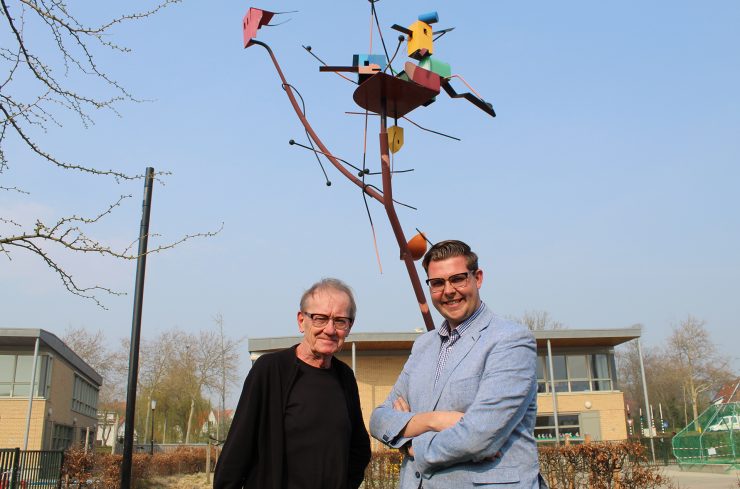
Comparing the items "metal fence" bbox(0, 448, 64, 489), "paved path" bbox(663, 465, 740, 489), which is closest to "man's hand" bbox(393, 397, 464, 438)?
"metal fence" bbox(0, 448, 64, 489)

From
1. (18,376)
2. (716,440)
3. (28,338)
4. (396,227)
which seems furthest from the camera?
(18,376)

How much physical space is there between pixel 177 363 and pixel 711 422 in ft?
108

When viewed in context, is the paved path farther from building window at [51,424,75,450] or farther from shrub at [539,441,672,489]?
building window at [51,424,75,450]

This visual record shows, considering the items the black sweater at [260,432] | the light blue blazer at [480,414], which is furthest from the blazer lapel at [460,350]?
the black sweater at [260,432]

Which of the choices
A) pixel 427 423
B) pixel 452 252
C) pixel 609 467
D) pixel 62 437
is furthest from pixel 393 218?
pixel 62 437

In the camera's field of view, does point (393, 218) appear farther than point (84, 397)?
No

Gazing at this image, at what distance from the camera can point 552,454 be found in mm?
9273

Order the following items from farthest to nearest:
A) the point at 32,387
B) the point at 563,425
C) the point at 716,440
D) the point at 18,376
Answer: the point at 563,425, the point at 18,376, the point at 32,387, the point at 716,440

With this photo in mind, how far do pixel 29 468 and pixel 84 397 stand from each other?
26.3 meters

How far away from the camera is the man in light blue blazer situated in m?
2.11

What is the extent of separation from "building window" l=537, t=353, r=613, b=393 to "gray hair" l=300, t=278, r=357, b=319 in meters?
21.7

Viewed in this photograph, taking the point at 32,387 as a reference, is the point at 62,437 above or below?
below

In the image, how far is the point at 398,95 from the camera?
277cm

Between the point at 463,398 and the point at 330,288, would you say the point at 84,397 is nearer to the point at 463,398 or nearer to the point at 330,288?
the point at 330,288
